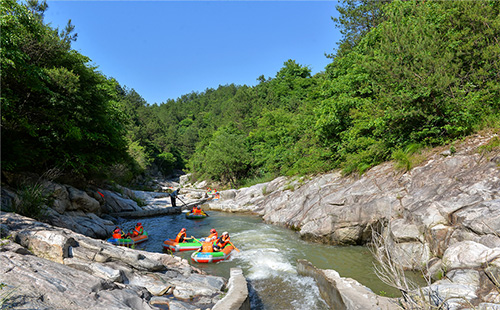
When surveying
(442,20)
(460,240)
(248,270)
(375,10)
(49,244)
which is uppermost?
(375,10)

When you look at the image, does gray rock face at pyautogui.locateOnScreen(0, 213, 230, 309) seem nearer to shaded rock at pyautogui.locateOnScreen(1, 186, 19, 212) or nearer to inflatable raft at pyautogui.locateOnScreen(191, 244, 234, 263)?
shaded rock at pyautogui.locateOnScreen(1, 186, 19, 212)

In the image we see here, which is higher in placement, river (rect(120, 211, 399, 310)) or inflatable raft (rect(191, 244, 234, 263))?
inflatable raft (rect(191, 244, 234, 263))

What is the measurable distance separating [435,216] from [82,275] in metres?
9.01

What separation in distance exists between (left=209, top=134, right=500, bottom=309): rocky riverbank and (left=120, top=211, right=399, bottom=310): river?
0.89m

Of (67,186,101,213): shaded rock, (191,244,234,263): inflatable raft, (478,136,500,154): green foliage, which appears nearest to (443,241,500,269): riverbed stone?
(478,136,500,154): green foliage

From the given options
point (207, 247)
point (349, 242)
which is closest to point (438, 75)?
point (349, 242)

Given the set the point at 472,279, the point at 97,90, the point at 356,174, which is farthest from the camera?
the point at 97,90

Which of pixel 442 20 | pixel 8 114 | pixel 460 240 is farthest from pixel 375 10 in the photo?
pixel 8 114

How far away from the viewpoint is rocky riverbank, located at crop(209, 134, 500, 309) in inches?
216

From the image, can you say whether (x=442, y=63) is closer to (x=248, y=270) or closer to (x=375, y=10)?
(x=248, y=270)

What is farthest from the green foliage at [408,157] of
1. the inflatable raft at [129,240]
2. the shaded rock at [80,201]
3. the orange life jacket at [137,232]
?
the shaded rock at [80,201]

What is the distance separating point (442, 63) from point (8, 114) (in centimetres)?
1639

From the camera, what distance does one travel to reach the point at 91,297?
4730 mm

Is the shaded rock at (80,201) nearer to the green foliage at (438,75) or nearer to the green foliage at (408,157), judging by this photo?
the green foliage at (438,75)
